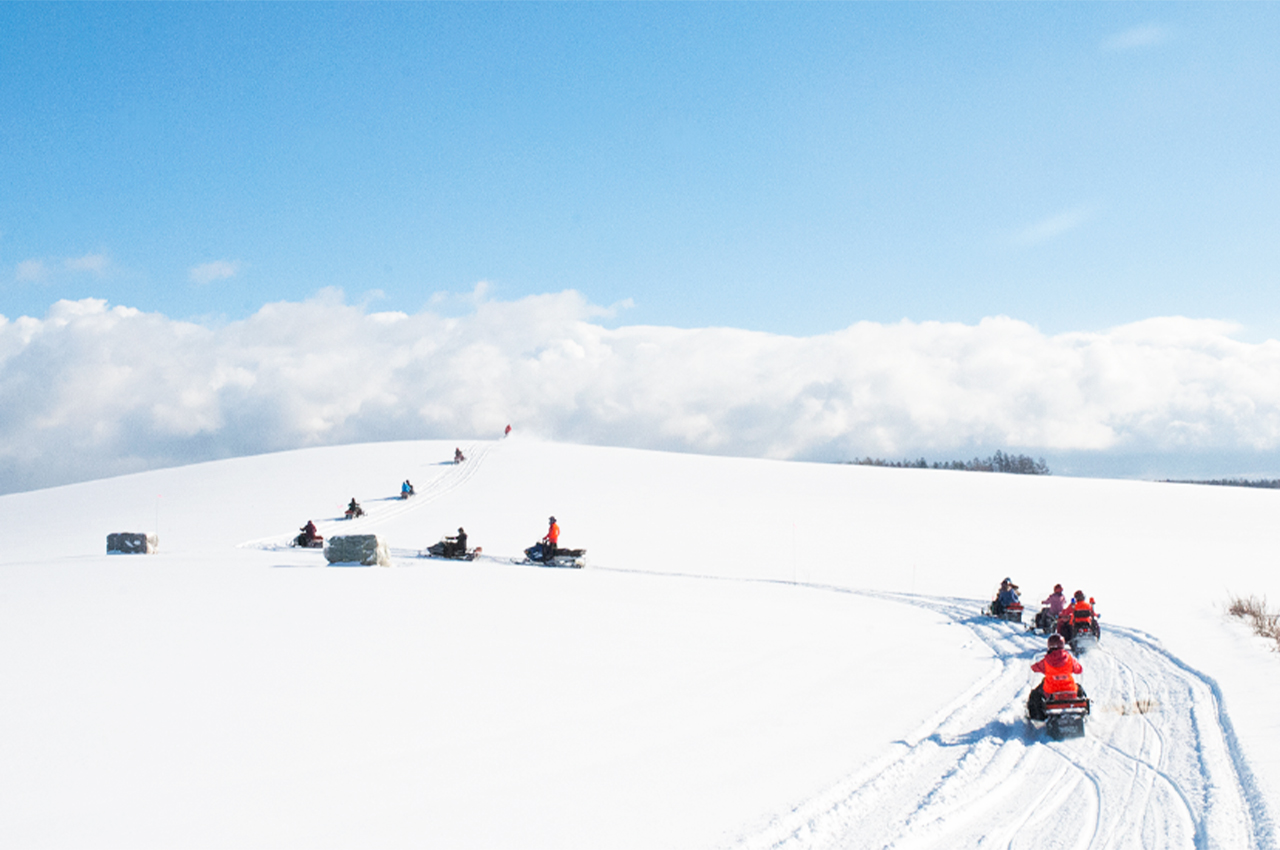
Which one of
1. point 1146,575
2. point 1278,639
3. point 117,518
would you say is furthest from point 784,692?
point 117,518

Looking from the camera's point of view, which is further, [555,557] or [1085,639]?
[555,557]

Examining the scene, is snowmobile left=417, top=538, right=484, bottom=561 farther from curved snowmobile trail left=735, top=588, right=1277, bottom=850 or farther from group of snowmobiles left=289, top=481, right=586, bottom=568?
curved snowmobile trail left=735, top=588, right=1277, bottom=850

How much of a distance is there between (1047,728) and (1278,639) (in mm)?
7949

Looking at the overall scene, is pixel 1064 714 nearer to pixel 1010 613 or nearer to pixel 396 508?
pixel 1010 613

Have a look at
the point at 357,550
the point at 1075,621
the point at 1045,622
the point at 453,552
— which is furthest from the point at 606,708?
the point at 453,552

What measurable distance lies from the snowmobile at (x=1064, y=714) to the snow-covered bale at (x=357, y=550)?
17491 millimetres

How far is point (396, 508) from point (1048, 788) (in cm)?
3268

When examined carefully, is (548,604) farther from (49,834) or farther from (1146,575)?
(1146,575)

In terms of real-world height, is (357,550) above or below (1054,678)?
above

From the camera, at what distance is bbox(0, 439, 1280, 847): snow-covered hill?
6.41 metres

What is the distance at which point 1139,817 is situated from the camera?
254 inches

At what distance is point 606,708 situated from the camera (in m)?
9.53

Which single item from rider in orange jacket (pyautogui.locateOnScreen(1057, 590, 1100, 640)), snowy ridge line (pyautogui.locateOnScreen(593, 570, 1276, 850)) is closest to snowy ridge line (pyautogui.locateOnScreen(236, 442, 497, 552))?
rider in orange jacket (pyautogui.locateOnScreen(1057, 590, 1100, 640))

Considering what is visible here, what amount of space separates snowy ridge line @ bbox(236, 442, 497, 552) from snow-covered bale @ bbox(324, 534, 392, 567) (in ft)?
17.4
